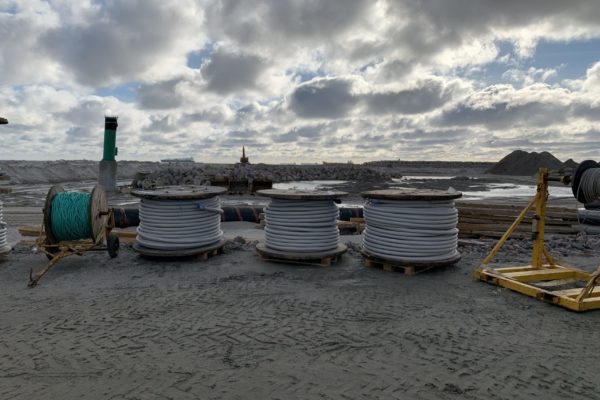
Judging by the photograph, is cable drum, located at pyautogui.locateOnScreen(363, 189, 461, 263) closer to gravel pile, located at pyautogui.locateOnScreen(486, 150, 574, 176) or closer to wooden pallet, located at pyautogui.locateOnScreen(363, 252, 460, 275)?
wooden pallet, located at pyautogui.locateOnScreen(363, 252, 460, 275)

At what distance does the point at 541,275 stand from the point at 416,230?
170cm

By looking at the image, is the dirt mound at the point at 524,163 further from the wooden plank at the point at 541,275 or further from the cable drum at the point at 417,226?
the cable drum at the point at 417,226

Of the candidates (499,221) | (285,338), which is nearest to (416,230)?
(285,338)

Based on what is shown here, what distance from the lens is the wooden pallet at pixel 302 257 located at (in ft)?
22.2

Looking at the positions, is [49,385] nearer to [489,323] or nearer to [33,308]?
[33,308]

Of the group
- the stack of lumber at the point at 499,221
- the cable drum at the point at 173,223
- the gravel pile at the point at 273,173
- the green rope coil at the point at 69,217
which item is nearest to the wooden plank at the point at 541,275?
the stack of lumber at the point at 499,221

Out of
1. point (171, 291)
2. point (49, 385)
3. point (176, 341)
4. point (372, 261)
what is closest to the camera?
point (49, 385)

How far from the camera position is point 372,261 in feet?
22.2

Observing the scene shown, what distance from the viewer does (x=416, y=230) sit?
6.41 m

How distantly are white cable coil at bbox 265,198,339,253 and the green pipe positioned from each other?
43.0 ft

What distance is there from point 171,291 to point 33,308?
145 centimetres

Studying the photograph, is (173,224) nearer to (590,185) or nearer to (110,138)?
(590,185)

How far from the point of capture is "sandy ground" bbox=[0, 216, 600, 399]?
3264 mm

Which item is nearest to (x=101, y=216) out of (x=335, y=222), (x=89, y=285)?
(x=89, y=285)
